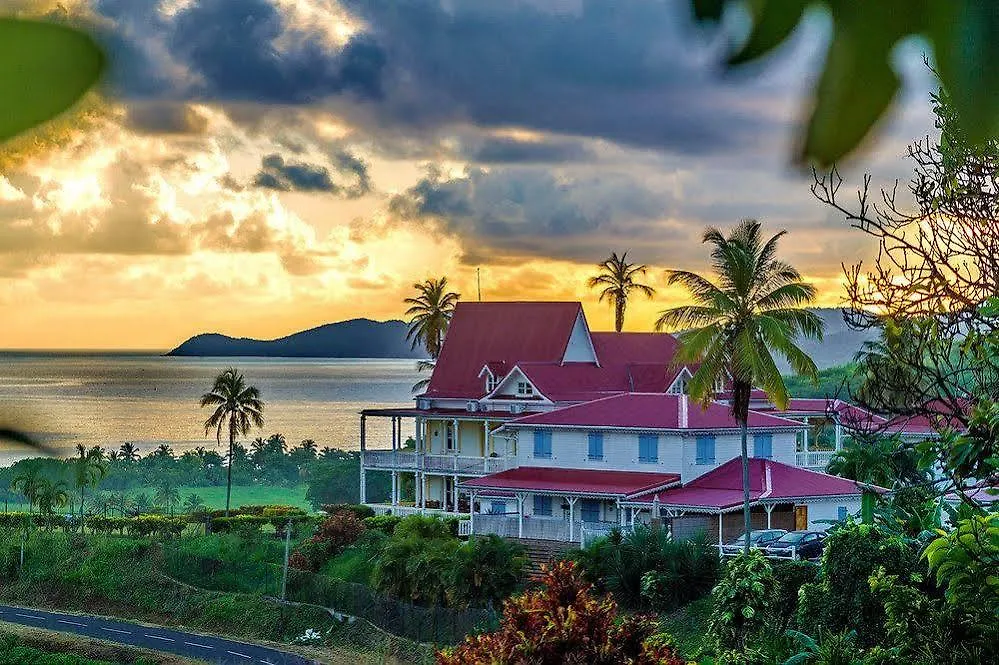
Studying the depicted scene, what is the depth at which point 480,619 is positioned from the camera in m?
25.8

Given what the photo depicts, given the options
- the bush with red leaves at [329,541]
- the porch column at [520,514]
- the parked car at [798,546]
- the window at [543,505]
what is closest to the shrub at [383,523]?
the bush with red leaves at [329,541]

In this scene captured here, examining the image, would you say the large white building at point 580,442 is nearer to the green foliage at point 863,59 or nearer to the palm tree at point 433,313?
the palm tree at point 433,313

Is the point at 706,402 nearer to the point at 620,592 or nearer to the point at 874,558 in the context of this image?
the point at 620,592

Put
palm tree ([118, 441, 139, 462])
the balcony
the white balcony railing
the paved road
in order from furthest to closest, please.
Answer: palm tree ([118, 441, 139, 462]), the balcony, the white balcony railing, the paved road

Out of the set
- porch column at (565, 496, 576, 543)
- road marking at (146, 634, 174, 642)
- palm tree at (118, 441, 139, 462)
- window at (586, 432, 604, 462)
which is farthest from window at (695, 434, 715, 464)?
palm tree at (118, 441, 139, 462)

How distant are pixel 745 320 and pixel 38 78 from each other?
27.4 meters

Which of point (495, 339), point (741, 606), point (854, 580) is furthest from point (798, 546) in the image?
point (495, 339)

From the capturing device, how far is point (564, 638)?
8625 mm

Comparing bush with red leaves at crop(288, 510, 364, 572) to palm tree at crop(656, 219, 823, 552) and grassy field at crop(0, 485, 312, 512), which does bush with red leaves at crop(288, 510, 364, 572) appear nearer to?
palm tree at crop(656, 219, 823, 552)

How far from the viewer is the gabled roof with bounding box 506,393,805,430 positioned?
108 feet

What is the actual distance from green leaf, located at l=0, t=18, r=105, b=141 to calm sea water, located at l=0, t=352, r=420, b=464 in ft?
0.84

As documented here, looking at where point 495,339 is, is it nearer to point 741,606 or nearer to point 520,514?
point 520,514

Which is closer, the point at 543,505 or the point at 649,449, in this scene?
the point at 649,449

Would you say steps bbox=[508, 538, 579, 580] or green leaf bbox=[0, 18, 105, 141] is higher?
green leaf bbox=[0, 18, 105, 141]
